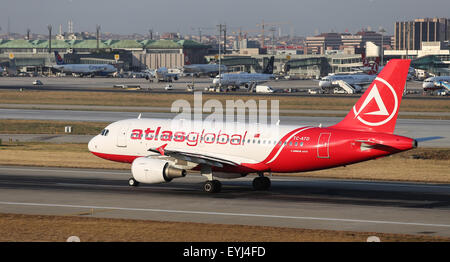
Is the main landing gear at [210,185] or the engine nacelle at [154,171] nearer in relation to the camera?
the engine nacelle at [154,171]

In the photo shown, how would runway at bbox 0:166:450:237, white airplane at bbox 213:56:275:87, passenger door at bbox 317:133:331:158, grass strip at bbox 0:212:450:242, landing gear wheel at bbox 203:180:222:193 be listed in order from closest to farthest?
grass strip at bbox 0:212:450:242, runway at bbox 0:166:450:237, passenger door at bbox 317:133:331:158, landing gear wheel at bbox 203:180:222:193, white airplane at bbox 213:56:275:87

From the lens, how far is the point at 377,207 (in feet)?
131

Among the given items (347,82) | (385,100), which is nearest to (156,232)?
(385,100)

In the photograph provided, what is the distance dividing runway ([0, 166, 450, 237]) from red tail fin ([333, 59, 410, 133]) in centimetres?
451

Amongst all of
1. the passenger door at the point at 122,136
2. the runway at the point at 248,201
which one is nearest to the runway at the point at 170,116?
the runway at the point at 248,201

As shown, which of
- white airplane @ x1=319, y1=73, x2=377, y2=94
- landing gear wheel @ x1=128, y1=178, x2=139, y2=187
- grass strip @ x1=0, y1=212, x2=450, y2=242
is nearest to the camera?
grass strip @ x1=0, y1=212, x2=450, y2=242

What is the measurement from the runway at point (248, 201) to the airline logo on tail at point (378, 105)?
479 cm

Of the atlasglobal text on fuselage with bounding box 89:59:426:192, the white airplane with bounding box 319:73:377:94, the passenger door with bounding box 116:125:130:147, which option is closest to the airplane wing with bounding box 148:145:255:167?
the atlasglobal text on fuselage with bounding box 89:59:426:192

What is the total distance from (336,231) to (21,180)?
26329 millimetres

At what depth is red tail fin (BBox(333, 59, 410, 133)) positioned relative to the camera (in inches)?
1612

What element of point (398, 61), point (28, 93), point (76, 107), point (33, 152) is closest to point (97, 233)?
point (398, 61)

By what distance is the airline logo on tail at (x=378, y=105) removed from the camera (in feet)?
135

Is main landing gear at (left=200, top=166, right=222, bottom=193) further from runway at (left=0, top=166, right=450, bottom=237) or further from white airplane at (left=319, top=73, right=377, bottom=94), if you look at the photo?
white airplane at (left=319, top=73, right=377, bottom=94)

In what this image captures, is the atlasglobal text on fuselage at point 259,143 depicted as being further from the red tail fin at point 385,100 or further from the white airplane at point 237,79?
the white airplane at point 237,79
